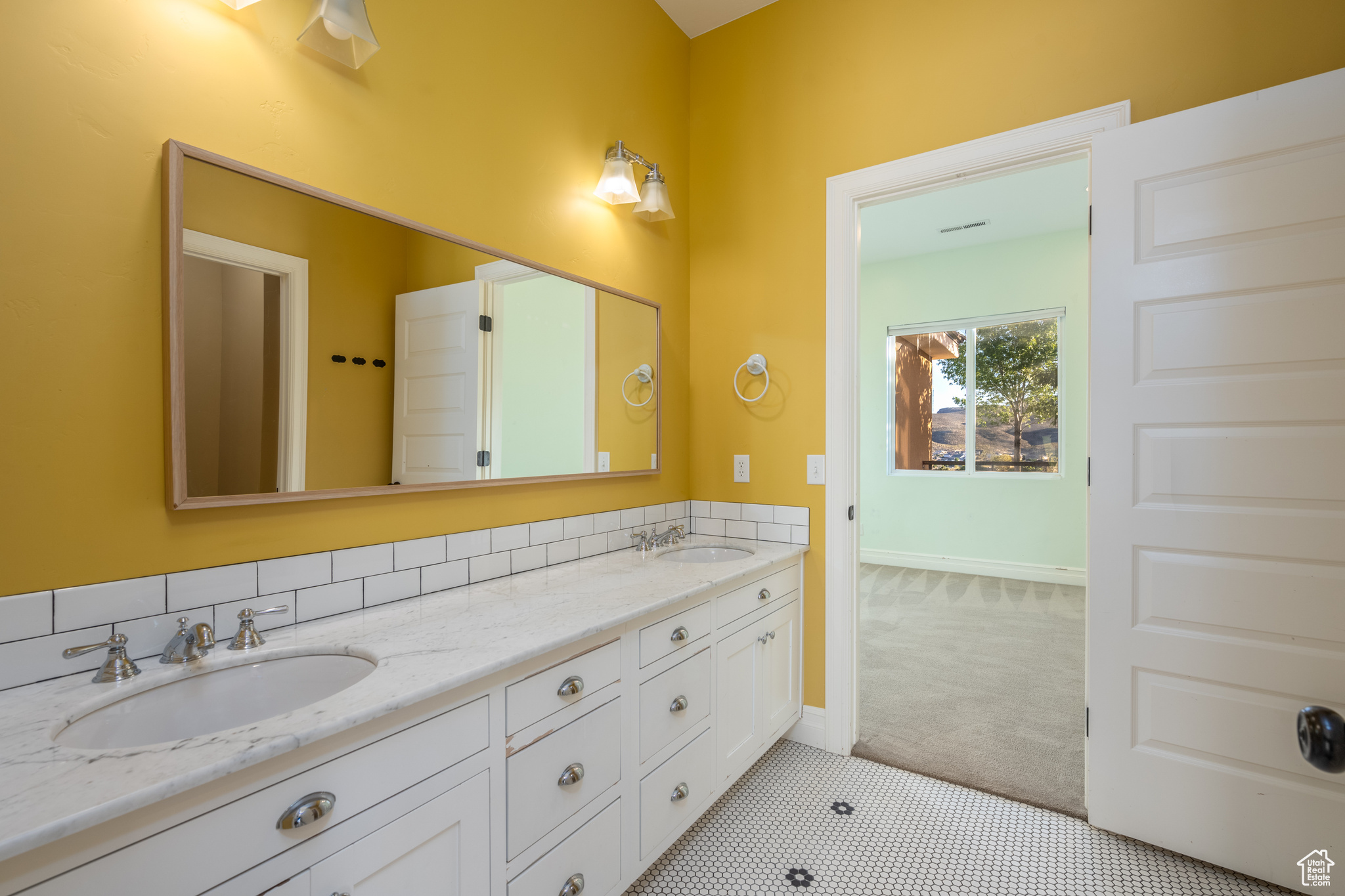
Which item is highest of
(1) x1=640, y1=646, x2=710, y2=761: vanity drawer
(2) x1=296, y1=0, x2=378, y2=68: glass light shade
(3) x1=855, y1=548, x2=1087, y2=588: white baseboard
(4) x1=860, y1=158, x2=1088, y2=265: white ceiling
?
(4) x1=860, y1=158, x2=1088, y2=265: white ceiling

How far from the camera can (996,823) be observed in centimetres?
198

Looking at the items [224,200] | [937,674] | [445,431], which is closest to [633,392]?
[445,431]

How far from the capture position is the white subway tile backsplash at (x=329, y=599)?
4.51ft

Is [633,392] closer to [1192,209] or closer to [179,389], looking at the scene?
[179,389]

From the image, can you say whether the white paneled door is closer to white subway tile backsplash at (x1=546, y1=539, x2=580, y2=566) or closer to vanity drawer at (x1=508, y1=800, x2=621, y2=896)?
vanity drawer at (x1=508, y1=800, x2=621, y2=896)

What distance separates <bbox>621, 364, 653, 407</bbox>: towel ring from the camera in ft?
7.91

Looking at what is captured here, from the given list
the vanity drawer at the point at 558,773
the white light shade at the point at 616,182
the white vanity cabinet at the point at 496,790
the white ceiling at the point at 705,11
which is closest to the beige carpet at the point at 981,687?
the white vanity cabinet at the point at 496,790

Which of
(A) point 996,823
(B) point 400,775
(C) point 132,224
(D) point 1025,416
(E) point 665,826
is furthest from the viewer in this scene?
(D) point 1025,416

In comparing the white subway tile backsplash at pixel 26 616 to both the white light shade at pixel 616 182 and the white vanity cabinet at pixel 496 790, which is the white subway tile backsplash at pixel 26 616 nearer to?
the white vanity cabinet at pixel 496 790

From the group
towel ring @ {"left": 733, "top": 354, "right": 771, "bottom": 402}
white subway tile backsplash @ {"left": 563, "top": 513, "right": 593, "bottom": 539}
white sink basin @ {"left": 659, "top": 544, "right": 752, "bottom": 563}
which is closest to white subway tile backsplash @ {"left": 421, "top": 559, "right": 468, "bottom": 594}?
white subway tile backsplash @ {"left": 563, "top": 513, "right": 593, "bottom": 539}

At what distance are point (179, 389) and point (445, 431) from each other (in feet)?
2.02

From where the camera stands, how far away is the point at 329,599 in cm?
143

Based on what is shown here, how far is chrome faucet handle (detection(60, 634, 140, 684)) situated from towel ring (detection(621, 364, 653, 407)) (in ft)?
5.41

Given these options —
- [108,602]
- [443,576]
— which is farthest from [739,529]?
[108,602]
